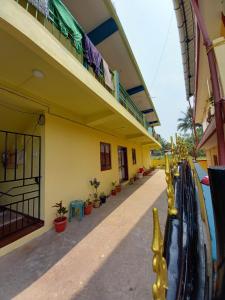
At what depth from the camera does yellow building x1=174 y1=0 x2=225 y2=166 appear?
4.20ft

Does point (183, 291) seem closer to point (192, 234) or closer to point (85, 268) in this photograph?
point (192, 234)

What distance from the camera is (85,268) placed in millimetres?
2322

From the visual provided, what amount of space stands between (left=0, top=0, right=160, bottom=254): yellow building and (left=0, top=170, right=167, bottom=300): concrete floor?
1.87ft

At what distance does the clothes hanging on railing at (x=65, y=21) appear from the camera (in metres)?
2.80

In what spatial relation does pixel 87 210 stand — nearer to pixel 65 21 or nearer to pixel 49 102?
pixel 49 102

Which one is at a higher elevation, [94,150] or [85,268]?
[94,150]

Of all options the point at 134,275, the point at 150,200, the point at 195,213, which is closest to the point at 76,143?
the point at 150,200

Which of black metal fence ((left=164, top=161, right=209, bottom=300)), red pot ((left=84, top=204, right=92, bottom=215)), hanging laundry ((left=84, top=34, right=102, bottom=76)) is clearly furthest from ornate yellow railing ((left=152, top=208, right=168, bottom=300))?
red pot ((left=84, top=204, right=92, bottom=215))

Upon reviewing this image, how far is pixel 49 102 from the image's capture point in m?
3.92

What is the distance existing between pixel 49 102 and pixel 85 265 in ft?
11.6

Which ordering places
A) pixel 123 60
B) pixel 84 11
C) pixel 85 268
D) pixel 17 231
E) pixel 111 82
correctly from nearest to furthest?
pixel 85 268 → pixel 17 231 → pixel 84 11 → pixel 111 82 → pixel 123 60

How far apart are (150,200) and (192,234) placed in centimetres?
504

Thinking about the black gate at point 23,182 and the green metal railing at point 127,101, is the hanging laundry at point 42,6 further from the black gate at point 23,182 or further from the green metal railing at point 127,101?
the green metal railing at point 127,101

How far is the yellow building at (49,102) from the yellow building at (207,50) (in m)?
1.89
